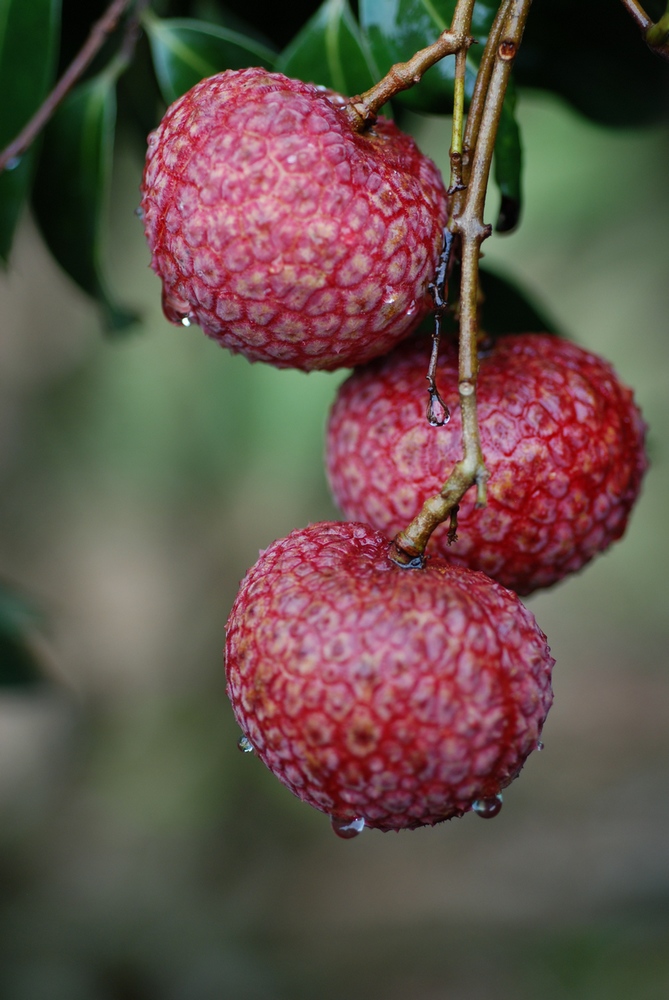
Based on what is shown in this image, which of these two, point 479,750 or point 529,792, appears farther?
point 529,792

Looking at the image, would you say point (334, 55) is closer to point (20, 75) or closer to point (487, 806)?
point (20, 75)

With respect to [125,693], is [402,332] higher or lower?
higher

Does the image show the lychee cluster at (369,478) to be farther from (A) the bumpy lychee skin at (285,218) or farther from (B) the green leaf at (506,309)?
(B) the green leaf at (506,309)

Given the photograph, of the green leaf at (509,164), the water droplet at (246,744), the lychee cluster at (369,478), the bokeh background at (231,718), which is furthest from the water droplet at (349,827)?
the bokeh background at (231,718)

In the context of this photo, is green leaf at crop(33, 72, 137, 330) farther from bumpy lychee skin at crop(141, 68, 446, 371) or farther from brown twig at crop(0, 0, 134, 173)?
bumpy lychee skin at crop(141, 68, 446, 371)

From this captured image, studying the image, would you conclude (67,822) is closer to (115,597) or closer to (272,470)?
(115,597)

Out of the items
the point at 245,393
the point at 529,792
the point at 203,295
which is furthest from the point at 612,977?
the point at 203,295

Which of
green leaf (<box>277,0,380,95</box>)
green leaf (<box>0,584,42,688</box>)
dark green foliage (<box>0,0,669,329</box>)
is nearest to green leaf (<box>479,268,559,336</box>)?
dark green foliage (<box>0,0,669,329</box>)

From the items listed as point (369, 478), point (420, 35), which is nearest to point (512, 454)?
point (369, 478)
